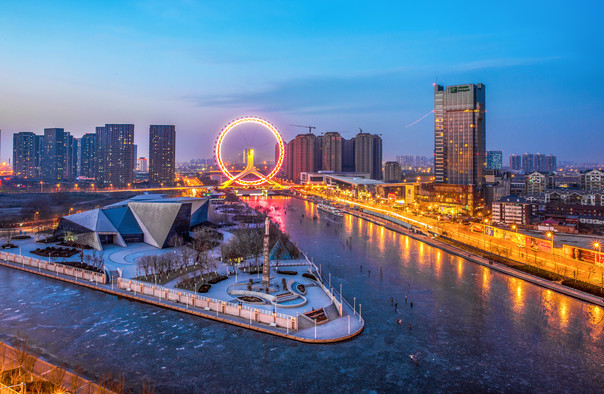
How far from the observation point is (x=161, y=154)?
10844 centimetres

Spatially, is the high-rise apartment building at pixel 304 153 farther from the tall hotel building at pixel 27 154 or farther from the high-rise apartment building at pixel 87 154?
the tall hotel building at pixel 27 154

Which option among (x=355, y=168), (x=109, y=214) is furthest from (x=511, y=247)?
(x=355, y=168)

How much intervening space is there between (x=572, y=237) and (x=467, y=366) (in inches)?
972

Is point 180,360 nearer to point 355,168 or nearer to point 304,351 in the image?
point 304,351

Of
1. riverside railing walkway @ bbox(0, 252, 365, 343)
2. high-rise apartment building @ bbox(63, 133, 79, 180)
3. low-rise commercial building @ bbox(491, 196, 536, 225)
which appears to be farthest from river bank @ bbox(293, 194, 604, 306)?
high-rise apartment building @ bbox(63, 133, 79, 180)

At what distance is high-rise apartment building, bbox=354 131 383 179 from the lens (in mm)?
113875

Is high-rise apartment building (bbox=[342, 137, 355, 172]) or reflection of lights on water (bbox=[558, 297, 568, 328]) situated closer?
reflection of lights on water (bbox=[558, 297, 568, 328])

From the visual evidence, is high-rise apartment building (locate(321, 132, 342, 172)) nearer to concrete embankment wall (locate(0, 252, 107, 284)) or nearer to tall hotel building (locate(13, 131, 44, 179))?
tall hotel building (locate(13, 131, 44, 179))

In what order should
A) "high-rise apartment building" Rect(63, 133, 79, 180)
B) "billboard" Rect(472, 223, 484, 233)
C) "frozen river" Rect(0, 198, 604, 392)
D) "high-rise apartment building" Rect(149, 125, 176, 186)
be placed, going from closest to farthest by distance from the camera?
"frozen river" Rect(0, 198, 604, 392) < "billboard" Rect(472, 223, 484, 233) < "high-rise apartment building" Rect(149, 125, 176, 186) < "high-rise apartment building" Rect(63, 133, 79, 180)

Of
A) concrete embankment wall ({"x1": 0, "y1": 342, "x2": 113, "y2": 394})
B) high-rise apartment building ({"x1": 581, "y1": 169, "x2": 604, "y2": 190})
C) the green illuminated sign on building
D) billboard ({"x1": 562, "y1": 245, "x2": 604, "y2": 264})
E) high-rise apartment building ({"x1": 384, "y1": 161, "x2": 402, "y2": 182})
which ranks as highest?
the green illuminated sign on building

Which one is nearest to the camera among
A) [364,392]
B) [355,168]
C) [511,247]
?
[364,392]

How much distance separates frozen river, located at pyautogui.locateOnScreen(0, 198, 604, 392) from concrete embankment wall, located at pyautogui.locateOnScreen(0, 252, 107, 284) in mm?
1094

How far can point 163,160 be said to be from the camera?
10844 centimetres

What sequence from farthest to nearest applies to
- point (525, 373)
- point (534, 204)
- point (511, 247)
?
point (534, 204) < point (511, 247) < point (525, 373)
